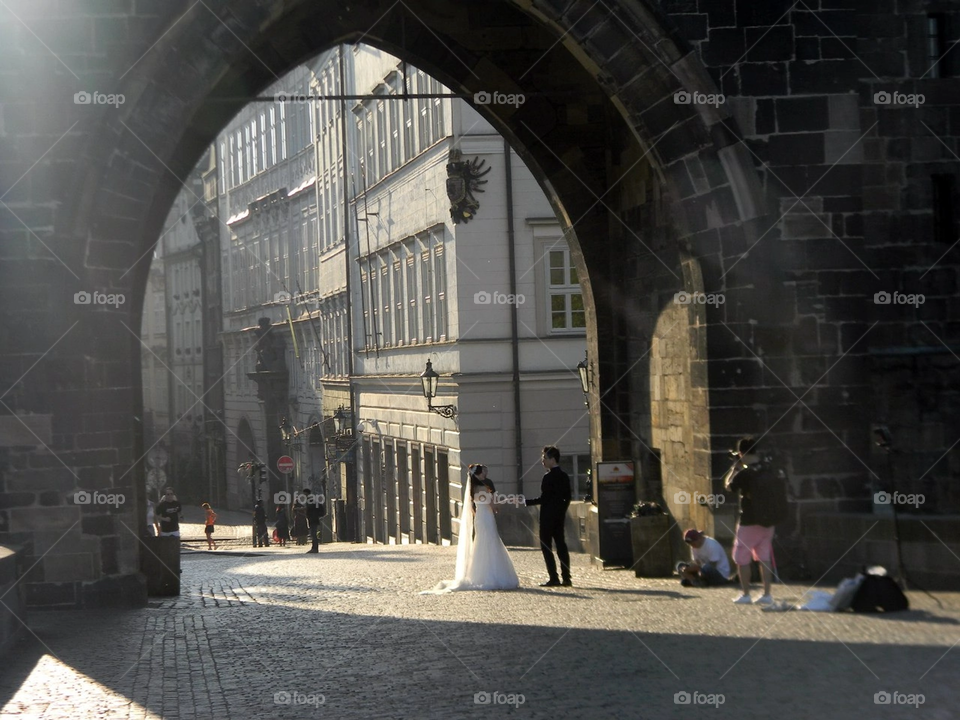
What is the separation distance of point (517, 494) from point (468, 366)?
9.07 feet

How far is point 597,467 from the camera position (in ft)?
59.7

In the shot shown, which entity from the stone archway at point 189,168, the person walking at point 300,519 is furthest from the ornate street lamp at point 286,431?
the stone archway at point 189,168

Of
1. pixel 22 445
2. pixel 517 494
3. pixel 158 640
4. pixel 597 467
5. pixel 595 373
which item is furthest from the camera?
pixel 517 494

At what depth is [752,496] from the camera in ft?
42.3

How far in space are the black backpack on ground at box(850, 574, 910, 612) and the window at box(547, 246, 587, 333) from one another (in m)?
18.6

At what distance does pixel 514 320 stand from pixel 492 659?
20.0 m

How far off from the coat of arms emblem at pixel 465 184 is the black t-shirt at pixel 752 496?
58.7 feet

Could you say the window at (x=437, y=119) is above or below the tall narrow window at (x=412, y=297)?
above

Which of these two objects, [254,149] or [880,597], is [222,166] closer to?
[254,149]

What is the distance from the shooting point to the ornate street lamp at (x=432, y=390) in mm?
29111

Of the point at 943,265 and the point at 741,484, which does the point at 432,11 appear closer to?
the point at 943,265

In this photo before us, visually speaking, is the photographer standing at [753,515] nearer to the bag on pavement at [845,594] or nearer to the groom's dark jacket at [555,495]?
the bag on pavement at [845,594]

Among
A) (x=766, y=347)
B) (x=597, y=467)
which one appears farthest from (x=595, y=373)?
(x=766, y=347)

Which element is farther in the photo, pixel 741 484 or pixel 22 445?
pixel 22 445
